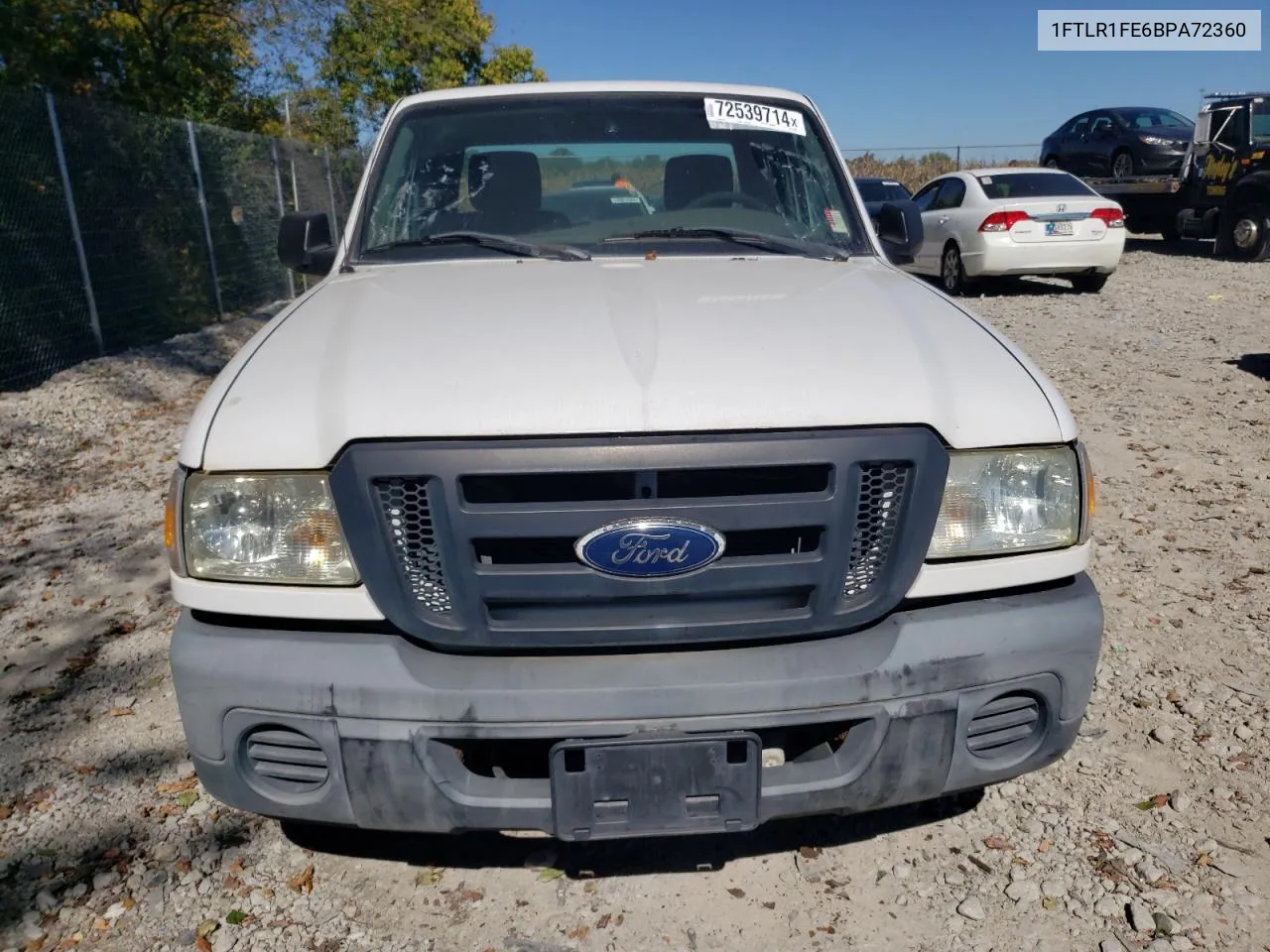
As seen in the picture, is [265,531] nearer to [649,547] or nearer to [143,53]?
[649,547]

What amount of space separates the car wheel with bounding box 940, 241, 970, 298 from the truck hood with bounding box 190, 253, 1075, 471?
11.0m

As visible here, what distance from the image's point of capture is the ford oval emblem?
1.97 metres

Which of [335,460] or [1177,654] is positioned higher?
[335,460]

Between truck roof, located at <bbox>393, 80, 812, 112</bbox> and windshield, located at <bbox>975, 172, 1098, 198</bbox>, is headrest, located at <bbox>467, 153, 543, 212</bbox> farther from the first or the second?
windshield, located at <bbox>975, 172, 1098, 198</bbox>

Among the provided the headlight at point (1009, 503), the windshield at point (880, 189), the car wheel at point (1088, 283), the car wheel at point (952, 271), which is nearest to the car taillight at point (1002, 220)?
the car wheel at point (952, 271)

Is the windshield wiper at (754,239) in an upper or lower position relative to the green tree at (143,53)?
lower

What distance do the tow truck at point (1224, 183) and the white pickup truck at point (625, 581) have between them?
15.5 meters

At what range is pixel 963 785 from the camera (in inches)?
86.2

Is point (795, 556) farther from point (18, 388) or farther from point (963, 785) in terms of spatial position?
point (18, 388)

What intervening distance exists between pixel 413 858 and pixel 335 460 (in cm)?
122

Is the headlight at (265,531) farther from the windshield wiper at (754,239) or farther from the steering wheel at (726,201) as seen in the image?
the steering wheel at (726,201)

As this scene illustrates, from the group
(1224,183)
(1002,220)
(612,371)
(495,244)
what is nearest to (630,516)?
(612,371)

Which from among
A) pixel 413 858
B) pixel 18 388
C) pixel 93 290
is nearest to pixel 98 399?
pixel 18 388

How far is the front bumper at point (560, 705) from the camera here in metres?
1.99
